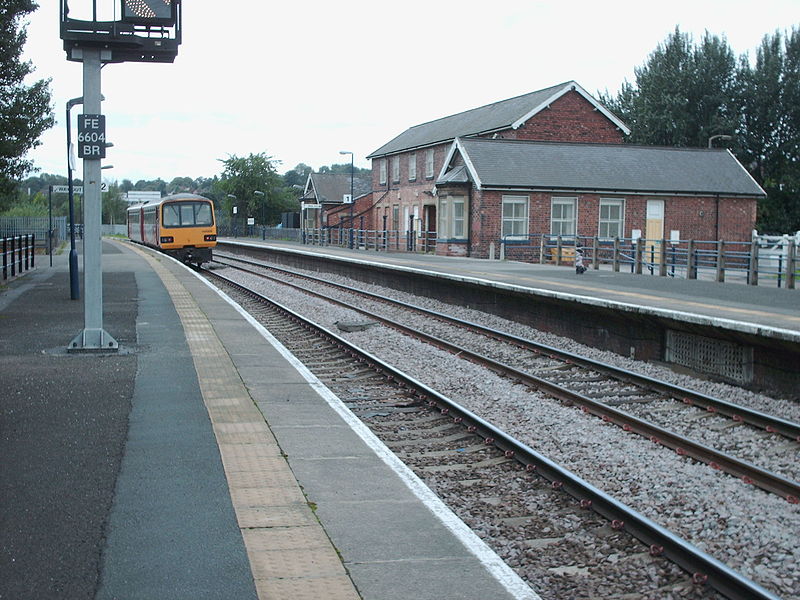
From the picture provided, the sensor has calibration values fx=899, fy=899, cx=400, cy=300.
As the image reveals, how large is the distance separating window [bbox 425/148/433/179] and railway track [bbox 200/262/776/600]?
37.1m

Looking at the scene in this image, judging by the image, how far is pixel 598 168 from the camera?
38.2 meters

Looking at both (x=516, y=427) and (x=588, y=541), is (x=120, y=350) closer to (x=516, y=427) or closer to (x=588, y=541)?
(x=516, y=427)

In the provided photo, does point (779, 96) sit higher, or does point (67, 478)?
point (779, 96)

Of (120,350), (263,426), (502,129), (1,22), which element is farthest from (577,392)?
(502,129)

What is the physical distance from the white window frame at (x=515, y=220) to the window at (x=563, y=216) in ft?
3.59

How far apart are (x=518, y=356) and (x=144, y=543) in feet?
31.0

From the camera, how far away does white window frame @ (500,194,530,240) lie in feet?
119

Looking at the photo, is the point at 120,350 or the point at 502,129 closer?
the point at 120,350

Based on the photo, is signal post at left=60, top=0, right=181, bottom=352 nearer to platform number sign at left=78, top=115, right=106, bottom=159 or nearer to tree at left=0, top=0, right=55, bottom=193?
platform number sign at left=78, top=115, right=106, bottom=159

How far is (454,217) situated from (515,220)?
9.13ft

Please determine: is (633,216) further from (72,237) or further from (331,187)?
(331,187)

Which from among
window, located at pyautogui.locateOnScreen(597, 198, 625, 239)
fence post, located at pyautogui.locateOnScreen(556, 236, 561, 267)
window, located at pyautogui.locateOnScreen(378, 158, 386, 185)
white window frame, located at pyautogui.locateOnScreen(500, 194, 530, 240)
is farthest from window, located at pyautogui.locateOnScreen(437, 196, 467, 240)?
window, located at pyautogui.locateOnScreen(378, 158, 386, 185)

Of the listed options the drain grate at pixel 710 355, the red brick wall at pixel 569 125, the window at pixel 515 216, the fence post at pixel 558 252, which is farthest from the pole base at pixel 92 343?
the red brick wall at pixel 569 125

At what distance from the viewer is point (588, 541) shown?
573 cm
